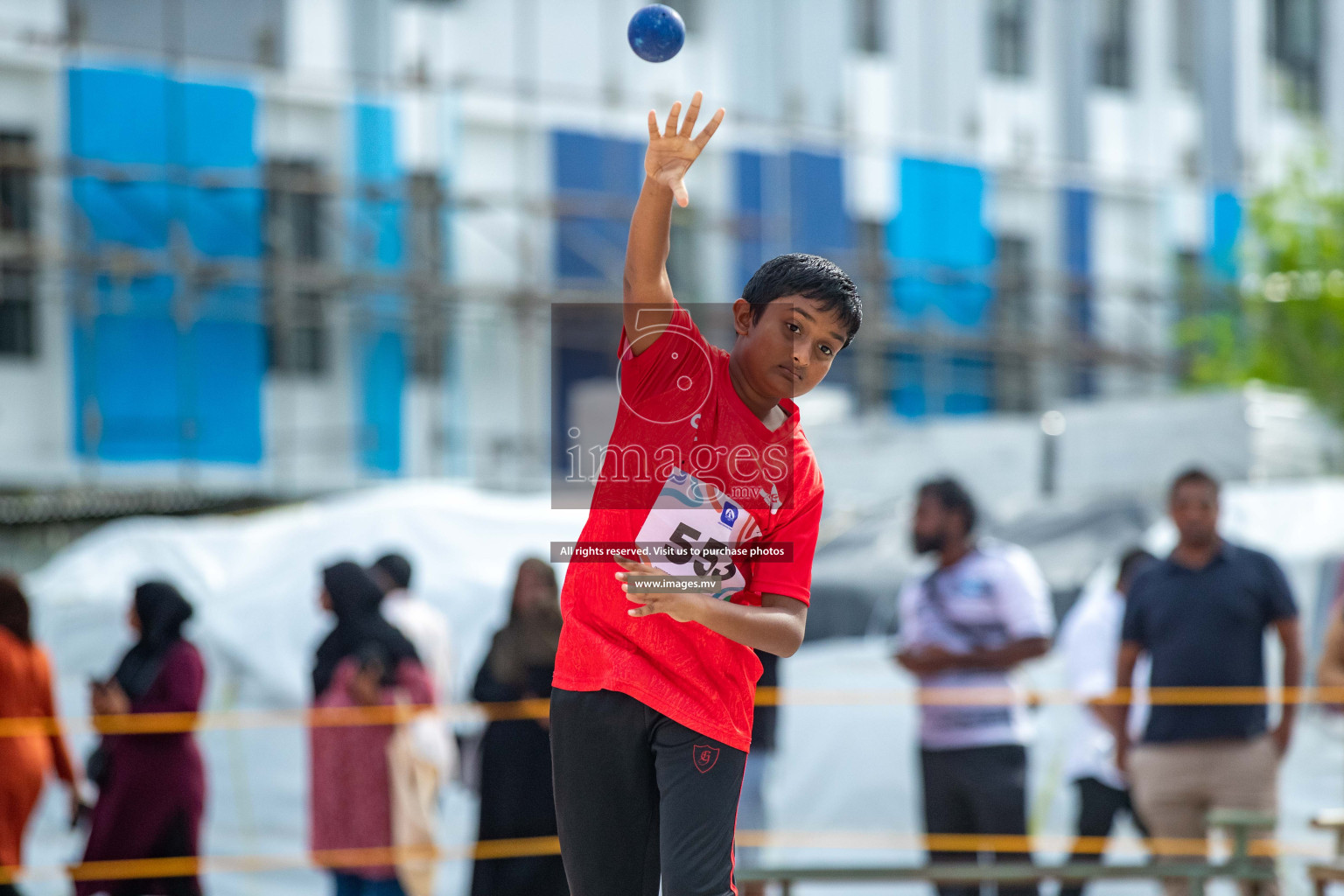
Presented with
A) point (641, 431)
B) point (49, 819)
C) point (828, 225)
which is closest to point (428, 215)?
point (828, 225)

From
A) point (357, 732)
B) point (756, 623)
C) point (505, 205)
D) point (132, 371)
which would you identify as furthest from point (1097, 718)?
point (505, 205)

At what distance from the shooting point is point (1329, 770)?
657 centimetres

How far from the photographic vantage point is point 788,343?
230 cm

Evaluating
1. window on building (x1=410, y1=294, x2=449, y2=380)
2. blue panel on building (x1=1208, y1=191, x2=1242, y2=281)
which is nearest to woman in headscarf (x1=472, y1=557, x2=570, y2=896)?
window on building (x1=410, y1=294, x2=449, y2=380)

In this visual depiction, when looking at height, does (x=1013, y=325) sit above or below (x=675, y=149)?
above

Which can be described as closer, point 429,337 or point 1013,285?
point 429,337

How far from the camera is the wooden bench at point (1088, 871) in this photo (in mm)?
4707

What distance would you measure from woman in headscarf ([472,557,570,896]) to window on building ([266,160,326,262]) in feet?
48.1

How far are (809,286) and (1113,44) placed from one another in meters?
25.5

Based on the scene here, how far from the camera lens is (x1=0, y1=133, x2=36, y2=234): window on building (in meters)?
18.1

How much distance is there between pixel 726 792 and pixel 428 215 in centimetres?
1860

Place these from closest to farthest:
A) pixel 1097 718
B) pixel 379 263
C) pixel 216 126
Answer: pixel 1097 718
pixel 216 126
pixel 379 263

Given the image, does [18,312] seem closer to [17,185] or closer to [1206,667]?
[17,185]

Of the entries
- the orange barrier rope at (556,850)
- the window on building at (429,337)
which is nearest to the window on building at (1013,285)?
the window on building at (429,337)
